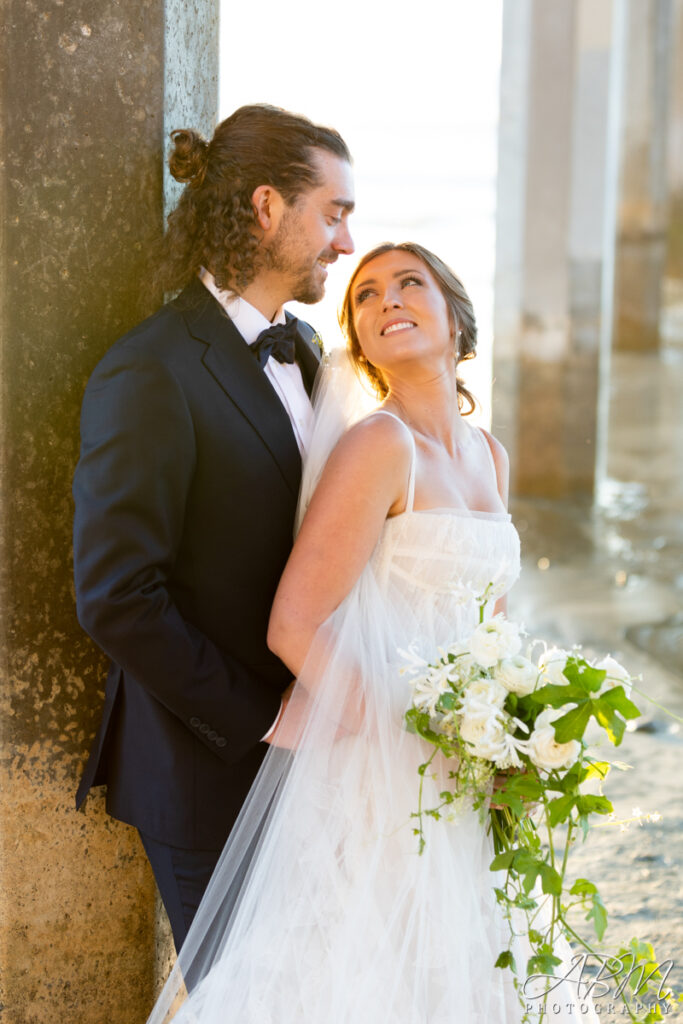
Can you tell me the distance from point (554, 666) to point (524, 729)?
146 mm

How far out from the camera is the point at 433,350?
273 centimetres

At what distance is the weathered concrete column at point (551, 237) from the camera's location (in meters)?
12.0

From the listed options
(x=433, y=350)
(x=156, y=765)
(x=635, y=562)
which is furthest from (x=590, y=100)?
(x=156, y=765)

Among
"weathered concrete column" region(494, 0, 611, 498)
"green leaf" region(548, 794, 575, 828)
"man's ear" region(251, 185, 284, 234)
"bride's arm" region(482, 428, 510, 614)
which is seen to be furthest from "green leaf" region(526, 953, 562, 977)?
"weathered concrete column" region(494, 0, 611, 498)

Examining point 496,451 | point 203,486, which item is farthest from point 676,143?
point 203,486

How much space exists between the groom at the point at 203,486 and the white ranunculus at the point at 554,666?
61 cm

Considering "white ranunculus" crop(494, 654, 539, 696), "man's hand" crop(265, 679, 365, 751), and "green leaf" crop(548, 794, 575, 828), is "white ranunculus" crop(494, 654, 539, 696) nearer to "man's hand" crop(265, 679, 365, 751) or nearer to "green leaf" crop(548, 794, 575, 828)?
"green leaf" crop(548, 794, 575, 828)

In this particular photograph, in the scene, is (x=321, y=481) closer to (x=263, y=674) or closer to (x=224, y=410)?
(x=224, y=410)

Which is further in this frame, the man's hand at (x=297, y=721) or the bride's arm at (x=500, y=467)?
the bride's arm at (x=500, y=467)

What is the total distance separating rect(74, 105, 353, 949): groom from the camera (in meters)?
2.26

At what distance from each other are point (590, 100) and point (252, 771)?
11.2m

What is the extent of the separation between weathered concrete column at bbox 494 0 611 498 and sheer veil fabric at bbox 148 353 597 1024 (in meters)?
10.5

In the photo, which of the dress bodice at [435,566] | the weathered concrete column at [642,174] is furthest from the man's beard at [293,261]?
the weathered concrete column at [642,174]

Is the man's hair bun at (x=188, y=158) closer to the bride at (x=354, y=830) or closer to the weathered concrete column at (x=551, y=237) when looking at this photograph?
the bride at (x=354, y=830)
